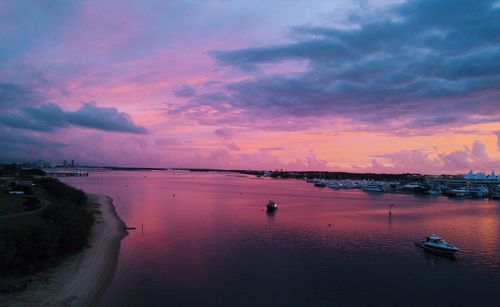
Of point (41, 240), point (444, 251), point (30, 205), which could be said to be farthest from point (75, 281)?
point (444, 251)

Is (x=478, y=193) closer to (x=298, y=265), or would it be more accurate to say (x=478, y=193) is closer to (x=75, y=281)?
(x=298, y=265)

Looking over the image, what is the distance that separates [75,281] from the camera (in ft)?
96.0

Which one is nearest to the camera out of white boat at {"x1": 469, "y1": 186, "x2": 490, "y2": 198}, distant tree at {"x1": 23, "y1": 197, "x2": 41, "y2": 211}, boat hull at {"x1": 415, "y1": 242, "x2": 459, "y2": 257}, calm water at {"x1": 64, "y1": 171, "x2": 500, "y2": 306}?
calm water at {"x1": 64, "y1": 171, "x2": 500, "y2": 306}

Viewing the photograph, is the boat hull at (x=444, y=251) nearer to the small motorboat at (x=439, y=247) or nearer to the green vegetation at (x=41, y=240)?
the small motorboat at (x=439, y=247)

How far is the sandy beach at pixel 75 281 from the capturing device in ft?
82.1

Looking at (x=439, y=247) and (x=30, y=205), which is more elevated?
(x=30, y=205)

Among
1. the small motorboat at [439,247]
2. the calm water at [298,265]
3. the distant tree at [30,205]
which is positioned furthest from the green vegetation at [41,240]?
the small motorboat at [439,247]

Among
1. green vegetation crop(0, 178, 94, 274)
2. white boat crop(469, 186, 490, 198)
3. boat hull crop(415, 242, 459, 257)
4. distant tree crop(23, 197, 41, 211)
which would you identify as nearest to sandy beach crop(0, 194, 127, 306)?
green vegetation crop(0, 178, 94, 274)

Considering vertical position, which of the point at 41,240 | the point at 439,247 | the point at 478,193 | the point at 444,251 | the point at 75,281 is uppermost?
the point at 478,193

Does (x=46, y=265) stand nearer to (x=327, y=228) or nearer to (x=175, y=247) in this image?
(x=175, y=247)

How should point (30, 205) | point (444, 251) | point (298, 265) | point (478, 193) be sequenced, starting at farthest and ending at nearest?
point (478, 193) < point (30, 205) < point (444, 251) < point (298, 265)

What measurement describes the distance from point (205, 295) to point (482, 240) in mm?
41297

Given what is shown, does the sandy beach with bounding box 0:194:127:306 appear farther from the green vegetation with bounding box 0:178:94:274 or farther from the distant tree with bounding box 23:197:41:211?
the distant tree with bounding box 23:197:41:211

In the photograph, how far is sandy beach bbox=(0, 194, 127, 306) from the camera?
82.1ft
